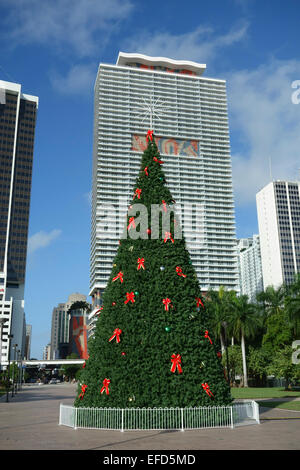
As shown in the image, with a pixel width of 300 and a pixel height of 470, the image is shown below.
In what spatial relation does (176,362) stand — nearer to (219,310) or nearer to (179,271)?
(179,271)

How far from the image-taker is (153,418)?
14.1 meters

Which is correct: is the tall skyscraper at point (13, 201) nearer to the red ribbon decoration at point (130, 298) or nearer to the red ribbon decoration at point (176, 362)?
the red ribbon decoration at point (130, 298)

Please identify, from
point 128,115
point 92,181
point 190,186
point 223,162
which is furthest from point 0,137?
point 223,162

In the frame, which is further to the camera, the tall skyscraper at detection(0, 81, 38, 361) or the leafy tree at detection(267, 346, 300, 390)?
the tall skyscraper at detection(0, 81, 38, 361)

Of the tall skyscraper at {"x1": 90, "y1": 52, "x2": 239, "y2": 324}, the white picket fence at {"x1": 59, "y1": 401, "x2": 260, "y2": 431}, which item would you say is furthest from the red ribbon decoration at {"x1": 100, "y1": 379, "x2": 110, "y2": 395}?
the tall skyscraper at {"x1": 90, "y1": 52, "x2": 239, "y2": 324}

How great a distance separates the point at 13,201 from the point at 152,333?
143 metres

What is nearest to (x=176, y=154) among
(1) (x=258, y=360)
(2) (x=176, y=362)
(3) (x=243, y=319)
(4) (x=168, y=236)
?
(3) (x=243, y=319)

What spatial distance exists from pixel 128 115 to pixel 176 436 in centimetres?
16793

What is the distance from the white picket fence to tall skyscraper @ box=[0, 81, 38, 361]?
135m

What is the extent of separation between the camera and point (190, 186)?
173 metres

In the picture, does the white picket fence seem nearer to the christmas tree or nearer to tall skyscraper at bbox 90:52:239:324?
the christmas tree

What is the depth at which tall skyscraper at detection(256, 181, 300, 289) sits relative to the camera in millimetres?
157875

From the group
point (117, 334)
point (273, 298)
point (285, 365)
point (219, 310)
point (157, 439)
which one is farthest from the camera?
point (219, 310)

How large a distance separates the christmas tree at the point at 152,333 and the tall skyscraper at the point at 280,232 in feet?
485
